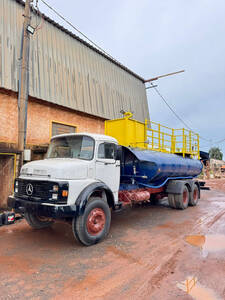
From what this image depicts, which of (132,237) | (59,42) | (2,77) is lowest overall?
(132,237)

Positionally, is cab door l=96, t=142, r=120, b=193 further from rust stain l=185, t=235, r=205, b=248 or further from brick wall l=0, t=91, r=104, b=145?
brick wall l=0, t=91, r=104, b=145

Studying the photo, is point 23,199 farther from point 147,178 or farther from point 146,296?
point 147,178

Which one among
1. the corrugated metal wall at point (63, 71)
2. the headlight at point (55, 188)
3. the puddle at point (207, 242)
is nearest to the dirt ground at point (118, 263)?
the puddle at point (207, 242)

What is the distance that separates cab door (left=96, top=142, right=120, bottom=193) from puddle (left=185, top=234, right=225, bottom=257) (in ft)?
8.27

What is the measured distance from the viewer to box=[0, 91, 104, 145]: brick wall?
929 centimetres

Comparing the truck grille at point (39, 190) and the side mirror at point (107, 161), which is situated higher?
the side mirror at point (107, 161)

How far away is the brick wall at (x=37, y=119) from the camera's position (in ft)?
30.5

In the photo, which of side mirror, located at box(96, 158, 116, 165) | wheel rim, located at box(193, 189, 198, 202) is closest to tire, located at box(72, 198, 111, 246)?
side mirror, located at box(96, 158, 116, 165)

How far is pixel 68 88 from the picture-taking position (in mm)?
11883

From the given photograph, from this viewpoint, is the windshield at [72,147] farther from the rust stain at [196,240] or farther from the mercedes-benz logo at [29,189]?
the rust stain at [196,240]

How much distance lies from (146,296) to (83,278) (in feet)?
Answer: 3.81

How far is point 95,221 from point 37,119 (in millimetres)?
7157

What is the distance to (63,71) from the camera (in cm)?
1182

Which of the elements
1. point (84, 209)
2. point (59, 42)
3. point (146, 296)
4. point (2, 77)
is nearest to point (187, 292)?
point (146, 296)
